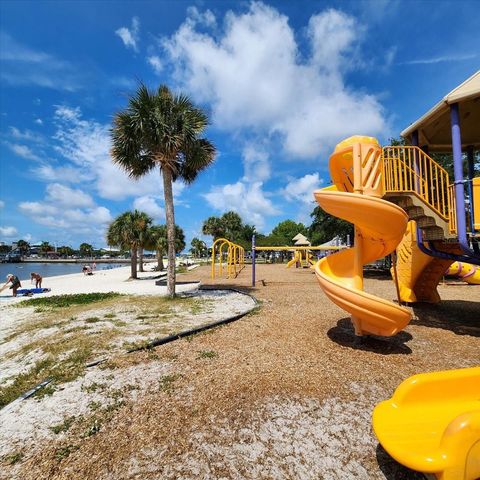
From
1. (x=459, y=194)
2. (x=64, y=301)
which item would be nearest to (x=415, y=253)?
(x=459, y=194)

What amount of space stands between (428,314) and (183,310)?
7.39 metres

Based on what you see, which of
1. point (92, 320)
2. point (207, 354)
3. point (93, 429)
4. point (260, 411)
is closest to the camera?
point (93, 429)

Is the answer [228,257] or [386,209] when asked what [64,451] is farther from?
[228,257]

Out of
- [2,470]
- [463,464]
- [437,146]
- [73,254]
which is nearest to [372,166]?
[463,464]

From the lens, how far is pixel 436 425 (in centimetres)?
283

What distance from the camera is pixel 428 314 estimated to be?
29.0ft

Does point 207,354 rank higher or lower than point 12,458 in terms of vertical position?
higher

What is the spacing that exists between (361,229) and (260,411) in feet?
12.6

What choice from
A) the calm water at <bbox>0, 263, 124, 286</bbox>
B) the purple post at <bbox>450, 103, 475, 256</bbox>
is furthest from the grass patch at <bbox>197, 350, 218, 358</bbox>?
the calm water at <bbox>0, 263, 124, 286</bbox>

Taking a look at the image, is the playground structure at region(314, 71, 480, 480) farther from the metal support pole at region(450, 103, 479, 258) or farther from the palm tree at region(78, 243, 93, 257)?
the palm tree at region(78, 243, 93, 257)

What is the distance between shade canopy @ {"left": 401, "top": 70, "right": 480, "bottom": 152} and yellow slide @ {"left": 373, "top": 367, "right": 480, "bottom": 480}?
5776 millimetres

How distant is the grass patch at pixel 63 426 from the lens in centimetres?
340

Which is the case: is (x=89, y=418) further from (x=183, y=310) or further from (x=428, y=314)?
(x=428, y=314)

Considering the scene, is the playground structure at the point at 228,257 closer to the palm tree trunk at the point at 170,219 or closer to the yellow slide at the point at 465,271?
the palm tree trunk at the point at 170,219
